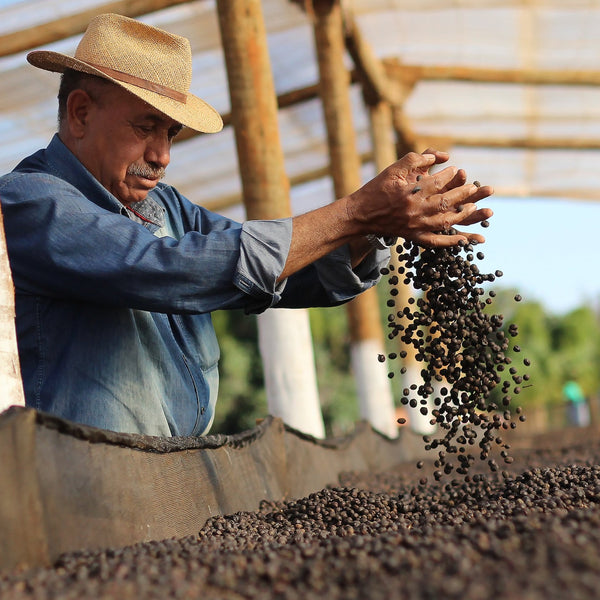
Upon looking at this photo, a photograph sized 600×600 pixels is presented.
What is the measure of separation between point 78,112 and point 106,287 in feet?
2.50

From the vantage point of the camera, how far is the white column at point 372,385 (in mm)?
10195

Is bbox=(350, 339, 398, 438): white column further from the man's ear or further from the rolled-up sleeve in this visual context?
the man's ear

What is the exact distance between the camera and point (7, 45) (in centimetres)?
827

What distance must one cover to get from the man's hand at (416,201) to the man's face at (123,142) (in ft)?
2.27

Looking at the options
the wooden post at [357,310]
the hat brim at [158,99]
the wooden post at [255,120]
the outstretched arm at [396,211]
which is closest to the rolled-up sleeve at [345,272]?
the outstretched arm at [396,211]

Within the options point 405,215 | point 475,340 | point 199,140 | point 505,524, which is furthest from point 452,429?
point 199,140

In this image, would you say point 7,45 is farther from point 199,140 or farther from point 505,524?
point 505,524

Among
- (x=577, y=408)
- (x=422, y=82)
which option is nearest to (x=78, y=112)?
(x=422, y=82)

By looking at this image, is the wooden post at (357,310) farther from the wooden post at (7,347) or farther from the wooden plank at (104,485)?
the wooden post at (7,347)

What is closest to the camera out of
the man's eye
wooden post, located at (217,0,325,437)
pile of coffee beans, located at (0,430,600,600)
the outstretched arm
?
pile of coffee beans, located at (0,430,600,600)

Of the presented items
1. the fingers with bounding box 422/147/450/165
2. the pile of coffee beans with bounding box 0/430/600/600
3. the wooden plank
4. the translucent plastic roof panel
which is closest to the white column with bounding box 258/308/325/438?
the wooden plank

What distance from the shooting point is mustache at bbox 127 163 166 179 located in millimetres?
2885

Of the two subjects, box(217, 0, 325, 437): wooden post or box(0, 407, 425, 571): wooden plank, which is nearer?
box(0, 407, 425, 571): wooden plank

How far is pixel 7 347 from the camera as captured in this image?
228 centimetres
